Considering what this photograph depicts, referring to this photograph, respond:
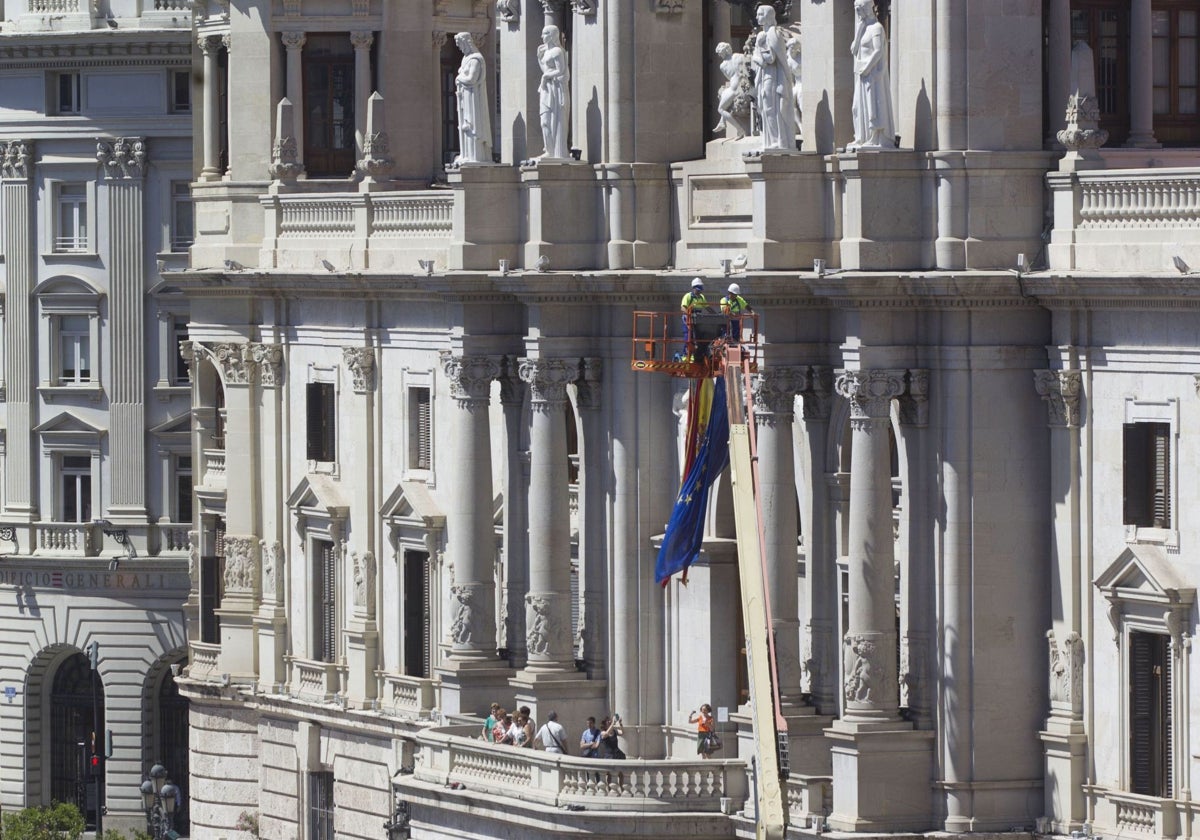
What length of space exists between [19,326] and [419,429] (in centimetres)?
2809

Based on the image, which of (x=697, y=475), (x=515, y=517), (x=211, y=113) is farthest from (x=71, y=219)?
(x=697, y=475)

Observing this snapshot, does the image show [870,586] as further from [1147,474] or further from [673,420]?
[673,420]

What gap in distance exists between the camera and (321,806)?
10688 cm

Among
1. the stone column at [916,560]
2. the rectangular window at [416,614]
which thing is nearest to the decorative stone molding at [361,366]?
the rectangular window at [416,614]

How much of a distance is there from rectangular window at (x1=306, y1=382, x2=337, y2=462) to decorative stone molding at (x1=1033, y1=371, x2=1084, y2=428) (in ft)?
86.1

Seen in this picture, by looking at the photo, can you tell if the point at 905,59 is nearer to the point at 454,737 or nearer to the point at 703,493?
the point at 703,493

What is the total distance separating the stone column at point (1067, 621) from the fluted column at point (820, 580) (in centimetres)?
490

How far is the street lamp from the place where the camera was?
102 meters

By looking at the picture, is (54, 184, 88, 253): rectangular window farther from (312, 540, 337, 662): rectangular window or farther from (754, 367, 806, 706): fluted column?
(754, 367, 806, 706): fluted column

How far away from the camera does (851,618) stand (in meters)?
84.4

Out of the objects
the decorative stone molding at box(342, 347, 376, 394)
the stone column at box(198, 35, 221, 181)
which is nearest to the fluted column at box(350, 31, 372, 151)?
the stone column at box(198, 35, 221, 181)

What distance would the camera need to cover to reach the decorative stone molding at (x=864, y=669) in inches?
3305

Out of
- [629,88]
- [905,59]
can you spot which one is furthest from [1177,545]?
[629,88]

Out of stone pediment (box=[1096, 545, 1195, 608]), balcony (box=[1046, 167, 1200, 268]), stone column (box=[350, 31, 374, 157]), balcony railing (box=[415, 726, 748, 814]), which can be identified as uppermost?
stone column (box=[350, 31, 374, 157])
